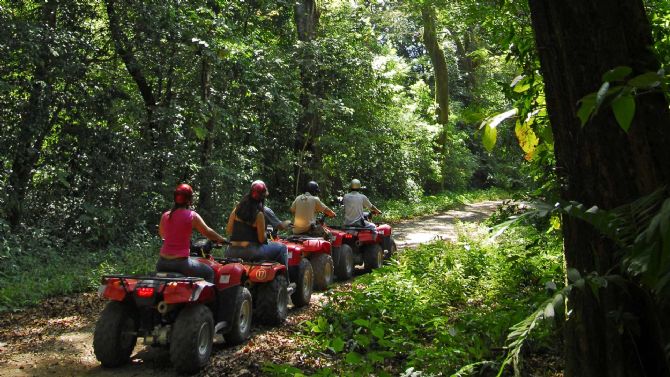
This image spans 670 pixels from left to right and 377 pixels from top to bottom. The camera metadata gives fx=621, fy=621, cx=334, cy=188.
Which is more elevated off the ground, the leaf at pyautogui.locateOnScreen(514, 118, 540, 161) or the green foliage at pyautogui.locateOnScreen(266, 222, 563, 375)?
the leaf at pyautogui.locateOnScreen(514, 118, 540, 161)

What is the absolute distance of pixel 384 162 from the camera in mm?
28219

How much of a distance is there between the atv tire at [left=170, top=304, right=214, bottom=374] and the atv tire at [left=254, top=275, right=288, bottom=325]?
163 cm

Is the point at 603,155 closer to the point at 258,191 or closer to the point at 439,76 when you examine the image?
the point at 258,191

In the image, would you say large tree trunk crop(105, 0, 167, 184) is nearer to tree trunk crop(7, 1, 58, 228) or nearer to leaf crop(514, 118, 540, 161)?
tree trunk crop(7, 1, 58, 228)

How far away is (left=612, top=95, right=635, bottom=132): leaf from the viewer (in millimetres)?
1421

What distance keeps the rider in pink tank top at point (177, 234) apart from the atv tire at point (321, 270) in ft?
13.4

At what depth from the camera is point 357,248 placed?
13.0m

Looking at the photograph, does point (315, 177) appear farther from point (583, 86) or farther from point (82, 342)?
point (583, 86)

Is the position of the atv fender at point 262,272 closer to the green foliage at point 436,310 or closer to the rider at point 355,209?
the green foliage at point 436,310

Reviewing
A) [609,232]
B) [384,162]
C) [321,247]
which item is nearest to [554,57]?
[609,232]

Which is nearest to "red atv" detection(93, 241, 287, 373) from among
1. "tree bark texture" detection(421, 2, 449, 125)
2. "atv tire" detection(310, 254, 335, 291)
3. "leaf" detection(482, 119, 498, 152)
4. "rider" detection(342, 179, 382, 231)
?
"atv tire" detection(310, 254, 335, 291)

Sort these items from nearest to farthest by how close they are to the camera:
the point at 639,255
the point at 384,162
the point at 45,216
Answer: the point at 639,255 < the point at 45,216 < the point at 384,162

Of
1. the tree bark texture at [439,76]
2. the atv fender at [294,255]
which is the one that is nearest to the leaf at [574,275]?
the atv fender at [294,255]

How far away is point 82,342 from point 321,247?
4245 mm
